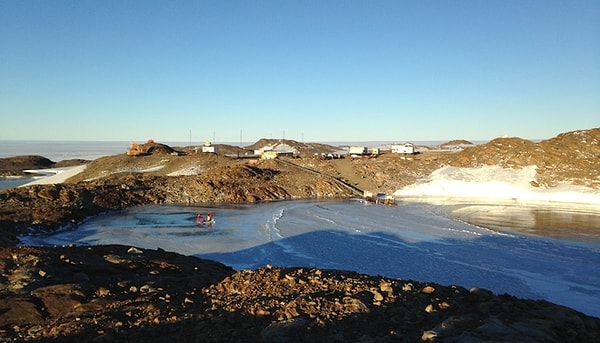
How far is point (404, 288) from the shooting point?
9.23 metres

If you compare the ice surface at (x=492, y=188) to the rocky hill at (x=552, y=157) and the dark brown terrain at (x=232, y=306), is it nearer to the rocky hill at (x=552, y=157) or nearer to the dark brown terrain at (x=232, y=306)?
the rocky hill at (x=552, y=157)

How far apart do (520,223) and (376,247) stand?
42.1 feet

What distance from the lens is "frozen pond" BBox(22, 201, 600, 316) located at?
52.3 feet

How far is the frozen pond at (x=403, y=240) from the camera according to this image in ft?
52.3

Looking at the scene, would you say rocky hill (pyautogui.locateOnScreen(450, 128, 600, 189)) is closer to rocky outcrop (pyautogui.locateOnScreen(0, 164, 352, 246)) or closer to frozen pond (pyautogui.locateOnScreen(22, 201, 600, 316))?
frozen pond (pyautogui.locateOnScreen(22, 201, 600, 316))

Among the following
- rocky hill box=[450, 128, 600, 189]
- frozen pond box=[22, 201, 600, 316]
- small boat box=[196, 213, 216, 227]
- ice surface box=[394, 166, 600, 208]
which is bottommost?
small boat box=[196, 213, 216, 227]

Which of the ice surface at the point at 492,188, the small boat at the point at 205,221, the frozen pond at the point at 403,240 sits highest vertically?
the ice surface at the point at 492,188

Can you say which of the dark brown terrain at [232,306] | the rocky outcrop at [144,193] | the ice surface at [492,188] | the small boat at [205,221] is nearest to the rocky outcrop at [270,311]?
the dark brown terrain at [232,306]

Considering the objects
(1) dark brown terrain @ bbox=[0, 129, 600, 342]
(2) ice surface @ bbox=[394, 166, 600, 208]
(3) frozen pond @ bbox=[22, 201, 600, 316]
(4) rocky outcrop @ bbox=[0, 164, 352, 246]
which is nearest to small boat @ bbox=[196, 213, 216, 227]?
(3) frozen pond @ bbox=[22, 201, 600, 316]

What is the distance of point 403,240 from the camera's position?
22219 millimetres

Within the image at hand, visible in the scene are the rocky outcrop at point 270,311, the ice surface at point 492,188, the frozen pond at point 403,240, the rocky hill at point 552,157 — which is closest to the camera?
the rocky outcrop at point 270,311

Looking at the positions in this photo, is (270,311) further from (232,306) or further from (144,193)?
(144,193)

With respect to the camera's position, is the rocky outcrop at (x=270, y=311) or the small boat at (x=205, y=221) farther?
the small boat at (x=205, y=221)

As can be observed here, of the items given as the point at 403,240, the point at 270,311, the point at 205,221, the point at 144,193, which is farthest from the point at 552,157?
the point at 270,311
